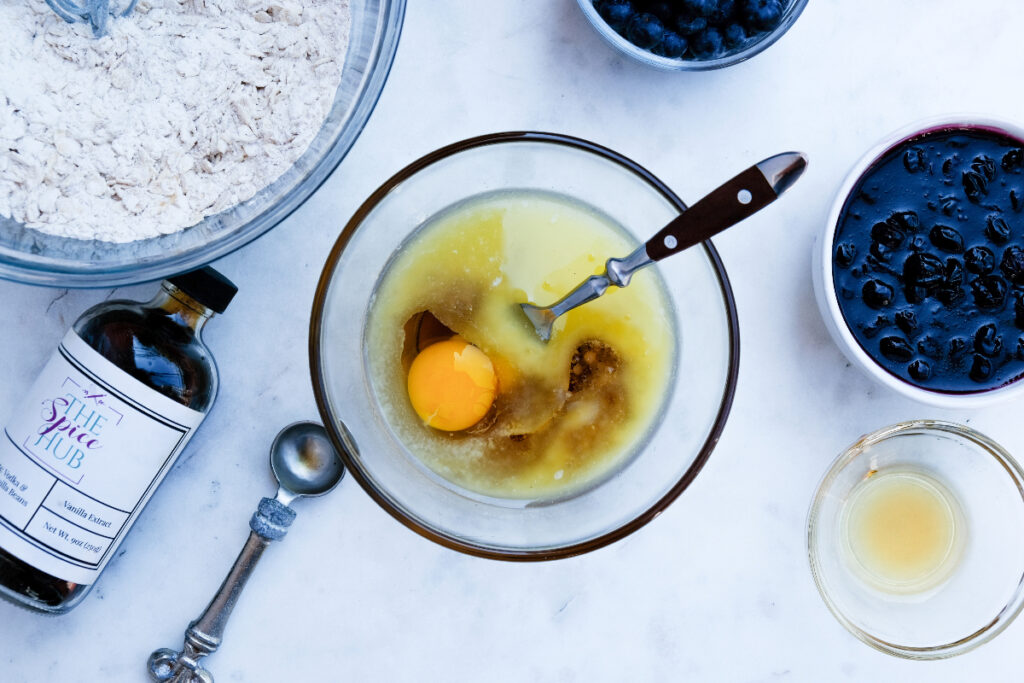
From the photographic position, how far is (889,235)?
3.23 feet

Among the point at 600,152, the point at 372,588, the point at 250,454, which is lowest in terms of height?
the point at 372,588

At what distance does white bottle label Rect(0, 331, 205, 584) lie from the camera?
92 cm

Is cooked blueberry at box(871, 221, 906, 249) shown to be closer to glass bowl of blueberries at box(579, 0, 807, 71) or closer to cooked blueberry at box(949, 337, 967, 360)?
cooked blueberry at box(949, 337, 967, 360)

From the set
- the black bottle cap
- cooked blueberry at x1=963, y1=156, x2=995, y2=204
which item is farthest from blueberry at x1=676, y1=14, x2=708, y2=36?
the black bottle cap

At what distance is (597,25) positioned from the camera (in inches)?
39.4

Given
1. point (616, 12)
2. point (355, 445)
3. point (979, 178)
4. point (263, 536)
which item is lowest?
point (263, 536)

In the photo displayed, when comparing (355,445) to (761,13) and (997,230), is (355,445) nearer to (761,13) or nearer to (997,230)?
(761,13)

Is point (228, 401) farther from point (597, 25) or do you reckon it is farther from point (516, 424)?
point (597, 25)

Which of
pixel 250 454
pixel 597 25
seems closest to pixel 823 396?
pixel 597 25

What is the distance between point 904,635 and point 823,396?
36 centimetres

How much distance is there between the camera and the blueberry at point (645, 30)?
3.23 feet

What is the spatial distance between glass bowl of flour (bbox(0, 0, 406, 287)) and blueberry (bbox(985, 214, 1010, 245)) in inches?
29.7

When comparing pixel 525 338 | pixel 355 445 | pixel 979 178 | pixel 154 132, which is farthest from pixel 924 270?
pixel 154 132

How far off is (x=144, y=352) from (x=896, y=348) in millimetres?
907
